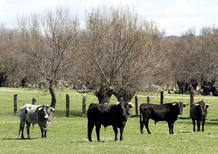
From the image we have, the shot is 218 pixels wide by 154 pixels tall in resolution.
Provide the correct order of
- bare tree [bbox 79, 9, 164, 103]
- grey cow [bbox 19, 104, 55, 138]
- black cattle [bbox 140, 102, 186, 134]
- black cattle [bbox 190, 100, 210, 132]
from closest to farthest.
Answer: grey cow [bbox 19, 104, 55, 138]
black cattle [bbox 140, 102, 186, 134]
black cattle [bbox 190, 100, 210, 132]
bare tree [bbox 79, 9, 164, 103]

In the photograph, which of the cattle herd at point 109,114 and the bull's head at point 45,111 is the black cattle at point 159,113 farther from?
the bull's head at point 45,111

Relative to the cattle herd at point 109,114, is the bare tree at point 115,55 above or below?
above

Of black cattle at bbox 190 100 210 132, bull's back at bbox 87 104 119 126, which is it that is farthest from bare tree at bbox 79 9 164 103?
bull's back at bbox 87 104 119 126

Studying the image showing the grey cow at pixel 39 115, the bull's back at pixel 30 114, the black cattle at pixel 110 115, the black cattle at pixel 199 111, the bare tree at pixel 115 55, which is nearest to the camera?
the black cattle at pixel 110 115

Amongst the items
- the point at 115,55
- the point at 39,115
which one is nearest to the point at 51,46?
the point at 115,55

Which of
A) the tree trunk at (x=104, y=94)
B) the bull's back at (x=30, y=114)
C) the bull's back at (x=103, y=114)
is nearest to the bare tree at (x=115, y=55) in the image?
the tree trunk at (x=104, y=94)

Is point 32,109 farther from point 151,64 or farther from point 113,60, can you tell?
point 151,64

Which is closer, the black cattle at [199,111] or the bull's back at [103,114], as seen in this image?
the bull's back at [103,114]

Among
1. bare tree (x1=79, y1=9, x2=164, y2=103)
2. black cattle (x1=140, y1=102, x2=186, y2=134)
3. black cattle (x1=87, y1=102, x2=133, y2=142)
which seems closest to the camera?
black cattle (x1=87, y1=102, x2=133, y2=142)

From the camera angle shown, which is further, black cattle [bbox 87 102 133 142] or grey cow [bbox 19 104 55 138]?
grey cow [bbox 19 104 55 138]

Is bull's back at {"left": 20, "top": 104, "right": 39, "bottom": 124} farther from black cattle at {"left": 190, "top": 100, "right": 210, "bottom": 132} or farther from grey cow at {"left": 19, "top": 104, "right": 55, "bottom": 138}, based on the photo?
black cattle at {"left": 190, "top": 100, "right": 210, "bottom": 132}

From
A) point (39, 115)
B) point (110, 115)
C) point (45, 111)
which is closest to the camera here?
point (110, 115)

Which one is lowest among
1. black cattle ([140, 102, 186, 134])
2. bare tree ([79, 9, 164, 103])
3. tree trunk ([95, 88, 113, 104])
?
black cattle ([140, 102, 186, 134])

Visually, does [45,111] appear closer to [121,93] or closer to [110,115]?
[110,115]
